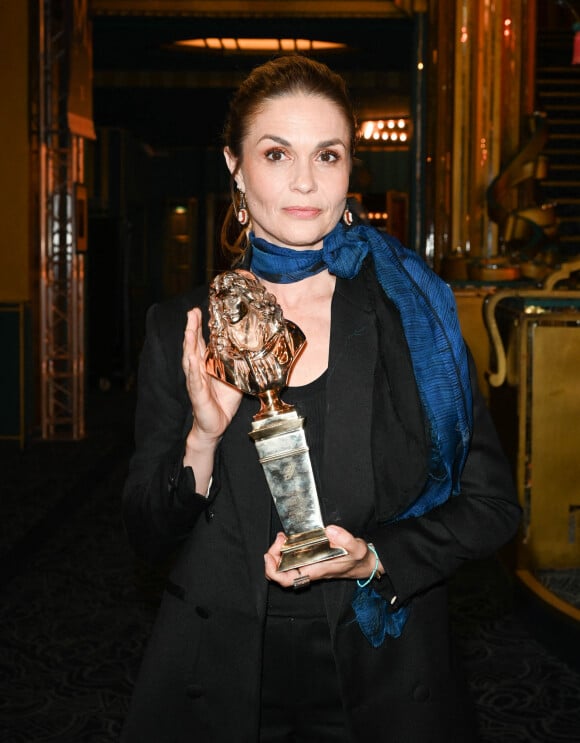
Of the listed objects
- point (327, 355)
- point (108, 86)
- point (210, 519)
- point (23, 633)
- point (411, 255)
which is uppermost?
point (108, 86)

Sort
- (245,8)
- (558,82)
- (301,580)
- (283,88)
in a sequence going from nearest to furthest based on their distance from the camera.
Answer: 1. (301,580)
2. (283,88)
3. (245,8)
4. (558,82)

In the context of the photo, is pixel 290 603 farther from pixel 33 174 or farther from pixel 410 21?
pixel 410 21

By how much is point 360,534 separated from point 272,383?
0.88ft

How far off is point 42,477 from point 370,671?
19.2ft

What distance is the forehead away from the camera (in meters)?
1.52

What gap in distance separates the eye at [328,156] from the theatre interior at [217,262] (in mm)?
152

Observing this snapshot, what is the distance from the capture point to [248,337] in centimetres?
142

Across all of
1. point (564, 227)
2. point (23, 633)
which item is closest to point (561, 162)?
point (564, 227)

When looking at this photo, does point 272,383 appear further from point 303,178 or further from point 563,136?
point 563,136

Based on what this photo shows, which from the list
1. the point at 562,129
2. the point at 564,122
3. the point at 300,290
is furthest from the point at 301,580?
the point at 562,129

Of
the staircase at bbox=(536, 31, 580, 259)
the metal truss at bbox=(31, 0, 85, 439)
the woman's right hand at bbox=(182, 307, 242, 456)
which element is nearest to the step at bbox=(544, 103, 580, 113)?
the staircase at bbox=(536, 31, 580, 259)

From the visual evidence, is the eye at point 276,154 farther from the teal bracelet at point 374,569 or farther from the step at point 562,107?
the step at point 562,107

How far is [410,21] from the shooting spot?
9398 millimetres

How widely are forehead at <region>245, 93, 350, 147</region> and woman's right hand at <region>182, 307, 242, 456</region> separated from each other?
287 millimetres
